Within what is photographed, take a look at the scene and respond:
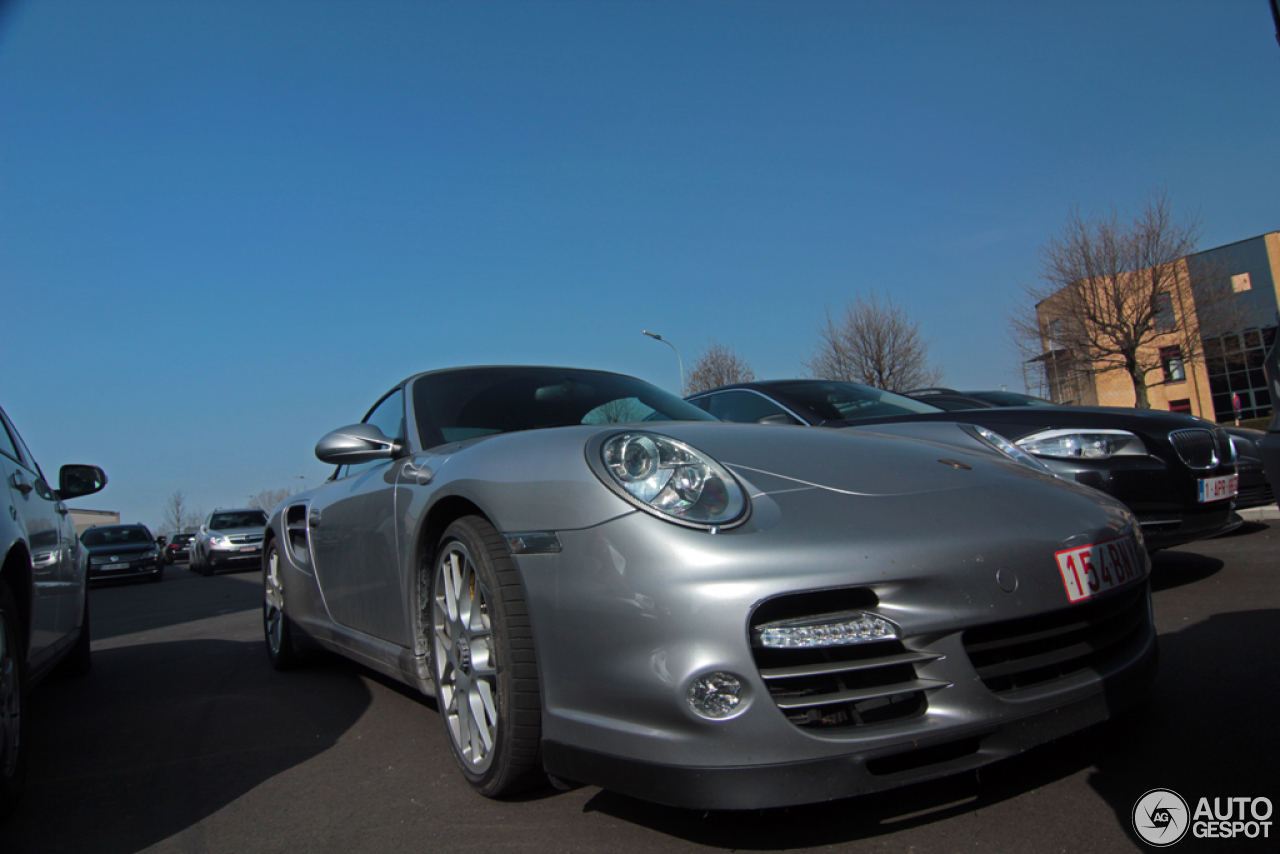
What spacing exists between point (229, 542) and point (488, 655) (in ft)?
64.2

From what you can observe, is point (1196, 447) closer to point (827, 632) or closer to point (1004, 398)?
point (1004, 398)

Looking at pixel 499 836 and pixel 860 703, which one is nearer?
pixel 860 703

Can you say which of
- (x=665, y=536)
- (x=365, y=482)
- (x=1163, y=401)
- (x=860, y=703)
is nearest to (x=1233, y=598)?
(x=860, y=703)

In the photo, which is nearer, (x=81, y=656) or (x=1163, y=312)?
(x=81, y=656)

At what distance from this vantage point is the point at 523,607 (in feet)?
7.01

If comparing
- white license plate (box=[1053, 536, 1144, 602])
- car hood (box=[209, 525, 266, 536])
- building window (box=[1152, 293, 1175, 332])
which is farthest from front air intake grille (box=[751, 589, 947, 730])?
building window (box=[1152, 293, 1175, 332])

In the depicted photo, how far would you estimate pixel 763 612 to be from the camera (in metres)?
Result: 1.75

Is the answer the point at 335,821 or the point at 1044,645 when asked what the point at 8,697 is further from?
the point at 1044,645

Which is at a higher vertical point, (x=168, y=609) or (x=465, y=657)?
(x=465, y=657)

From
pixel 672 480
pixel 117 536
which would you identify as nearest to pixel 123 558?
pixel 117 536

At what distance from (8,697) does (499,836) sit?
1.69 meters

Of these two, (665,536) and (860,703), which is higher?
(665,536)

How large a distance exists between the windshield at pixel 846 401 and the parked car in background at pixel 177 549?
124 ft

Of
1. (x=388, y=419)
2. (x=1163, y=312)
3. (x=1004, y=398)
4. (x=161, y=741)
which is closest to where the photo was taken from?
(x=161, y=741)
